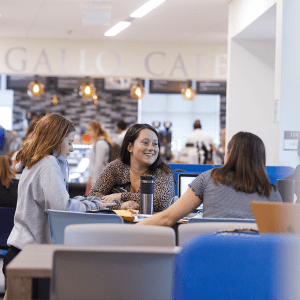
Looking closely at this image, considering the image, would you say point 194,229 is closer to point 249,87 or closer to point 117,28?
point 249,87

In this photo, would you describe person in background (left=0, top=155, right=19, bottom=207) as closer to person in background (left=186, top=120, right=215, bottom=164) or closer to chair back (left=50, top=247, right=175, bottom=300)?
chair back (left=50, top=247, right=175, bottom=300)

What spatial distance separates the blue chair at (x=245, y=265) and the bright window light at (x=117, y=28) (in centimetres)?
612

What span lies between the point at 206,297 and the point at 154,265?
21 cm

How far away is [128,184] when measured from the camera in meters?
3.18

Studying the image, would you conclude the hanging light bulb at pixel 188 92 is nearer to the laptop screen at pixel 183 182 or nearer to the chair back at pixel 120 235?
the laptop screen at pixel 183 182

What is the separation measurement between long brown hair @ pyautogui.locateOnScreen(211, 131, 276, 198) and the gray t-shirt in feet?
0.08

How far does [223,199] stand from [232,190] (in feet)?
0.20

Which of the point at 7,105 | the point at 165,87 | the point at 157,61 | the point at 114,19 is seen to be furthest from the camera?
the point at 7,105

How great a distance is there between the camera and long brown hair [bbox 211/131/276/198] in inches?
84.9

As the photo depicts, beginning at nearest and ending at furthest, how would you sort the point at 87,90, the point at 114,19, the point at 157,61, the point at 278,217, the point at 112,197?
the point at 278,217 → the point at 112,197 → the point at 114,19 → the point at 157,61 → the point at 87,90

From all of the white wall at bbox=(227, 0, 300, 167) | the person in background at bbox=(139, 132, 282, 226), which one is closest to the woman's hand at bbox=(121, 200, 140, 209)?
the person in background at bbox=(139, 132, 282, 226)

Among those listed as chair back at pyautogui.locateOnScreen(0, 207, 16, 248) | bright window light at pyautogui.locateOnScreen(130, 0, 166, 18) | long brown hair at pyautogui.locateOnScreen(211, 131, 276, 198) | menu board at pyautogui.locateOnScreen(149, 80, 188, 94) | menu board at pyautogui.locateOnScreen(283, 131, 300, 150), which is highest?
bright window light at pyautogui.locateOnScreen(130, 0, 166, 18)

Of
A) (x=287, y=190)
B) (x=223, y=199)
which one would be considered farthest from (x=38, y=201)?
(x=287, y=190)

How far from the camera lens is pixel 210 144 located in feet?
27.3
